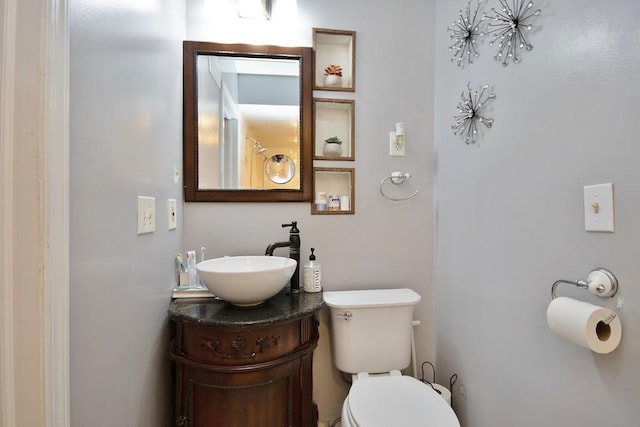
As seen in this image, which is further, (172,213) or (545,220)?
(172,213)

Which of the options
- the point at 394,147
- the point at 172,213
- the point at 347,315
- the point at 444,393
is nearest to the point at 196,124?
the point at 172,213

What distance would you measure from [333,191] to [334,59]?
0.75 meters

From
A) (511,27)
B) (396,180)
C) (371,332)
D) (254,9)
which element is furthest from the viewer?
(396,180)

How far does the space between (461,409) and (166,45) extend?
82.7 inches

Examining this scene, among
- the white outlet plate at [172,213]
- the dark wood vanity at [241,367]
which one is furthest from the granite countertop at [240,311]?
the white outlet plate at [172,213]

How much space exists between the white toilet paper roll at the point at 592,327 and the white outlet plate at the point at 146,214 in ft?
4.13

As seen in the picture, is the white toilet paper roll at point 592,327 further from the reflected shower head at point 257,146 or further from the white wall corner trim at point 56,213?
the reflected shower head at point 257,146

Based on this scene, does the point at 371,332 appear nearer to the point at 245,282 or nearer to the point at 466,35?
the point at 245,282

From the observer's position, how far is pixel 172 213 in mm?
1244

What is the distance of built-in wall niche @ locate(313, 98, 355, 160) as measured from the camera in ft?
5.00

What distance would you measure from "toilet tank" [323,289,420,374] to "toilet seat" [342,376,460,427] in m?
0.15

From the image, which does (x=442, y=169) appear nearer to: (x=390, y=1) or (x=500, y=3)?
(x=500, y=3)

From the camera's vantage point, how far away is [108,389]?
726 millimetres

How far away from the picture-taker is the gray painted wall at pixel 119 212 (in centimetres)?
61
